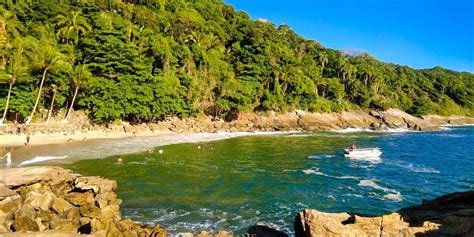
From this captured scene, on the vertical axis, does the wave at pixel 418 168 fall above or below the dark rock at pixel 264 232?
below

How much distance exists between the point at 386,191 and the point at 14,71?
48327 mm

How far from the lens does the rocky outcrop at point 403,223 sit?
1245cm

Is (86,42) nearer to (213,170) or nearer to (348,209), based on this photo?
(213,170)

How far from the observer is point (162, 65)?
8050cm

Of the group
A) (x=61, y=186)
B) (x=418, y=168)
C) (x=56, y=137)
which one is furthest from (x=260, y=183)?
(x=56, y=137)

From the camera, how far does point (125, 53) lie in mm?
66750

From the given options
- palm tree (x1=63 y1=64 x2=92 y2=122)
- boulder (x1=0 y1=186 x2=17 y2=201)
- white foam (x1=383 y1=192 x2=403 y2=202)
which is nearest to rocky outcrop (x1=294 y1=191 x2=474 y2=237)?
white foam (x1=383 y1=192 x2=403 y2=202)

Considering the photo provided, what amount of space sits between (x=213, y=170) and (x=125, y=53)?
132 ft

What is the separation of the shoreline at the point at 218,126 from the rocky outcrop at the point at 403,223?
4194 centimetres

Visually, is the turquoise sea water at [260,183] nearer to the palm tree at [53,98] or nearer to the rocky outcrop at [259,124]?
the rocky outcrop at [259,124]

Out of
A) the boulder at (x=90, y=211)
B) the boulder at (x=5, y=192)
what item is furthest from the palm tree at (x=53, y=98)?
the boulder at (x=90, y=211)

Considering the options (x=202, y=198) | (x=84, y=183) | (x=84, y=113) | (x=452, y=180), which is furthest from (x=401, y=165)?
(x=84, y=113)

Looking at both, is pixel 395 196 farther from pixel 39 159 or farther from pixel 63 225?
pixel 39 159

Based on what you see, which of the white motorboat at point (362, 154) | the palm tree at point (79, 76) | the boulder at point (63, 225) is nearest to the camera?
the boulder at point (63, 225)
